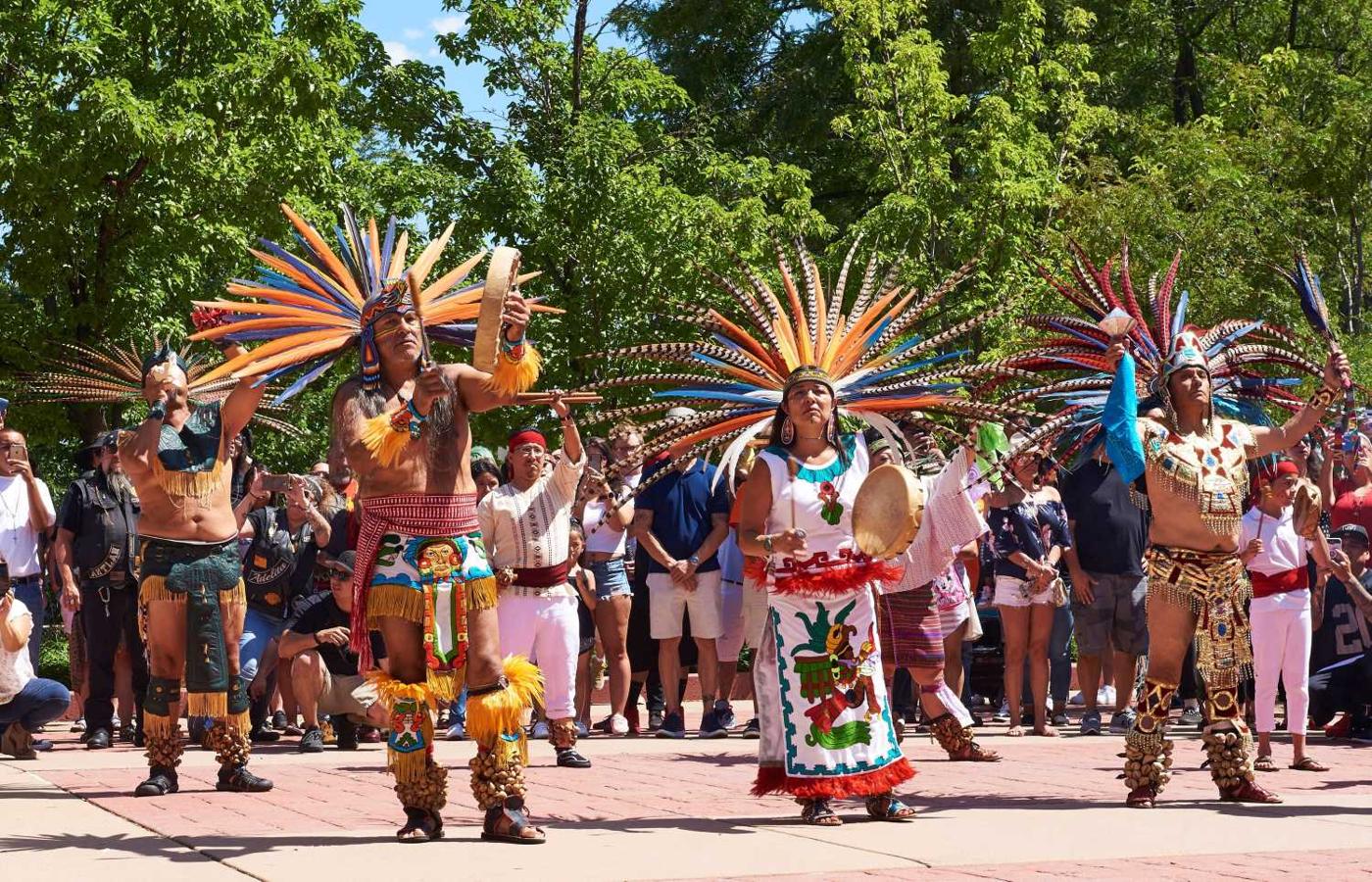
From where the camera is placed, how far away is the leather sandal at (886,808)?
7.81 m

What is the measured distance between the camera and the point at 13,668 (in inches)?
425

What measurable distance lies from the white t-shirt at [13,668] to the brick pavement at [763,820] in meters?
0.55

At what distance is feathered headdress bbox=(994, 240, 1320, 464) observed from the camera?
877 cm

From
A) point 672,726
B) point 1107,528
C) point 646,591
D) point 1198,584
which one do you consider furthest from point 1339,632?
point 646,591

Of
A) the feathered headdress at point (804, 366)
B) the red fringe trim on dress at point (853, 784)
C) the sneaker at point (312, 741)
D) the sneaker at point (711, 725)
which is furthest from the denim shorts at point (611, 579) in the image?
the red fringe trim on dress at point (853, 784)

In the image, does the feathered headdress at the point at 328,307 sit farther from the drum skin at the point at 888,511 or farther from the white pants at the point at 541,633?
the white pants at the point at 541,633

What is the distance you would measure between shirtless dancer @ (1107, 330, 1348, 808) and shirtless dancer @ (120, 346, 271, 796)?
4.50 m

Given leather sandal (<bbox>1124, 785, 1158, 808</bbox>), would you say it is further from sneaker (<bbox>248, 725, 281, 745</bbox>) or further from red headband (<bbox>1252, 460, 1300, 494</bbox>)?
sneaker (<bbox>248, 725, 281, 745</bbox>)

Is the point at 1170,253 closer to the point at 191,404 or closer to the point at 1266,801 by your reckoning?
the point at 1266,801

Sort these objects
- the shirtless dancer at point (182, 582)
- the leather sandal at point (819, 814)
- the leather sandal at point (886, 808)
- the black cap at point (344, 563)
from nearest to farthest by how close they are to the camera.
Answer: the leather sandal at point (819, 814) → the leather sandal at point (886, 808) → the shirtless dancer at point (182, 582) → the black cap at point (344, 563)

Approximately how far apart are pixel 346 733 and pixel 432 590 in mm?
5033

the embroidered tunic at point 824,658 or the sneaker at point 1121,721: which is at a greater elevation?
the embroidered tunic at point 824,658

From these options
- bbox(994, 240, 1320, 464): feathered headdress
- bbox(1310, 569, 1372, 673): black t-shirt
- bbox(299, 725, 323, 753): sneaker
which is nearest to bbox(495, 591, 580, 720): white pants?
bbox(299, 725, 323, 753): sneaker

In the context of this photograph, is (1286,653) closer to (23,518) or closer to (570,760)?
(570,760)
